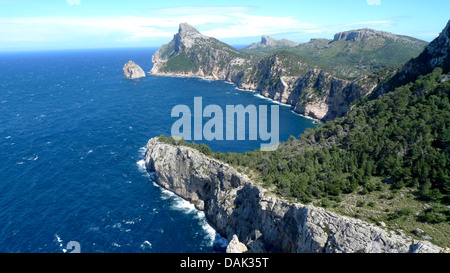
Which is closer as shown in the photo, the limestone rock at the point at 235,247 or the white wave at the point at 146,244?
the limestone rock at the point at 235,247

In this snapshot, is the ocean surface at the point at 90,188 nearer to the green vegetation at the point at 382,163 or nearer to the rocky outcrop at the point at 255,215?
the rocky outcrop at the point at 255,215

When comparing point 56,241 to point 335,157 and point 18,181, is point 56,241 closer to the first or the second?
point 18,181

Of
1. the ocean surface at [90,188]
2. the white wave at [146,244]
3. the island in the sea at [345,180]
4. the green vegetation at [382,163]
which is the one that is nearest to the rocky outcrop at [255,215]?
the island in the sea at [345,180]

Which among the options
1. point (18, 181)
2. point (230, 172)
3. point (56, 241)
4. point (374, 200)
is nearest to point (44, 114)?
point (18, 181)

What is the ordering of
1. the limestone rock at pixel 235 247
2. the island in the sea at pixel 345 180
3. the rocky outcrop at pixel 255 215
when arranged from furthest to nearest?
the limestone rock at pixel 235 247, the island in the sea at pixel 345 180, the rocky outcrop at pixel 255 215

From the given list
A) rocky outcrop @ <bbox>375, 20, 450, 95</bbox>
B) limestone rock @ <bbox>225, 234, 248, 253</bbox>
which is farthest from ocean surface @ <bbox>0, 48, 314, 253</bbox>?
rocky outcrop @ <bbox>375, 20, 450, 95</bbox>

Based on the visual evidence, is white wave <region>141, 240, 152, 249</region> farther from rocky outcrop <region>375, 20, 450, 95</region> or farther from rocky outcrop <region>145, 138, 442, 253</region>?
rocky outcrop <region>375, 20, 450, 95</region>

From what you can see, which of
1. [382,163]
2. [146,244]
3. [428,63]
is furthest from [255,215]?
[428,63]

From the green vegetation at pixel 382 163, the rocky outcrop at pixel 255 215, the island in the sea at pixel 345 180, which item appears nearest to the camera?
the rocky outcrop at pixel 255 215

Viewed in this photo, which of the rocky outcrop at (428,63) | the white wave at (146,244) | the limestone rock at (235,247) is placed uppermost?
the rocky outcrop at (428,63)
